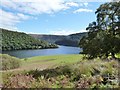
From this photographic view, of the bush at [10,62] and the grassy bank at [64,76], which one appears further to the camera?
the bush at [10,62]

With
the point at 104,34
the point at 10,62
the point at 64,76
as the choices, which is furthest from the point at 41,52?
the point at 104,34

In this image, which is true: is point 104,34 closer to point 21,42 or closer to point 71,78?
point 21,42

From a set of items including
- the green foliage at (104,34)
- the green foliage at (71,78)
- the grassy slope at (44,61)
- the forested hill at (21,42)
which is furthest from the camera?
the green foliage at (104,34)

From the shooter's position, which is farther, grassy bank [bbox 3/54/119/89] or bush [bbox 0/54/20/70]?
bush [bbox 0/54/20/70]

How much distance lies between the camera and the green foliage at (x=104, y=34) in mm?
7223

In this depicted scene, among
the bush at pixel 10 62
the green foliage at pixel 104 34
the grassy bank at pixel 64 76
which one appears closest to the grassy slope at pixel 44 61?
the grassy bank at pixel 64 76

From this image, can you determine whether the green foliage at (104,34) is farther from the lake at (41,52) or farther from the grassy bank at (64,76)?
the grassy bank at (64,76)

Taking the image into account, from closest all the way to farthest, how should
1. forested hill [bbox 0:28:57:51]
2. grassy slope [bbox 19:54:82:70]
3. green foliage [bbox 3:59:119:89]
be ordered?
green foliage [bbox 3:59:119:89] < forested hill [bbox 0:28:57:51] < grassy slope [bbox 19:54:82:70]

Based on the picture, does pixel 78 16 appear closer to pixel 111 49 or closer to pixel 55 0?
pixel 55 0

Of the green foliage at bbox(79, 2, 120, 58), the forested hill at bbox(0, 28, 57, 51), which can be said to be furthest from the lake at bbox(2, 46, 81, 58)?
the green foliage at bbox(79, 2, 120, 58)

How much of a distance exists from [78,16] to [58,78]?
1078mm

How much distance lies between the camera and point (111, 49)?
7258mm

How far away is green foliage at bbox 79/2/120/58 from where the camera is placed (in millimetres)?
7223

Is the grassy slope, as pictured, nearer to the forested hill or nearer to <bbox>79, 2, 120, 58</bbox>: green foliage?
the forested hill
